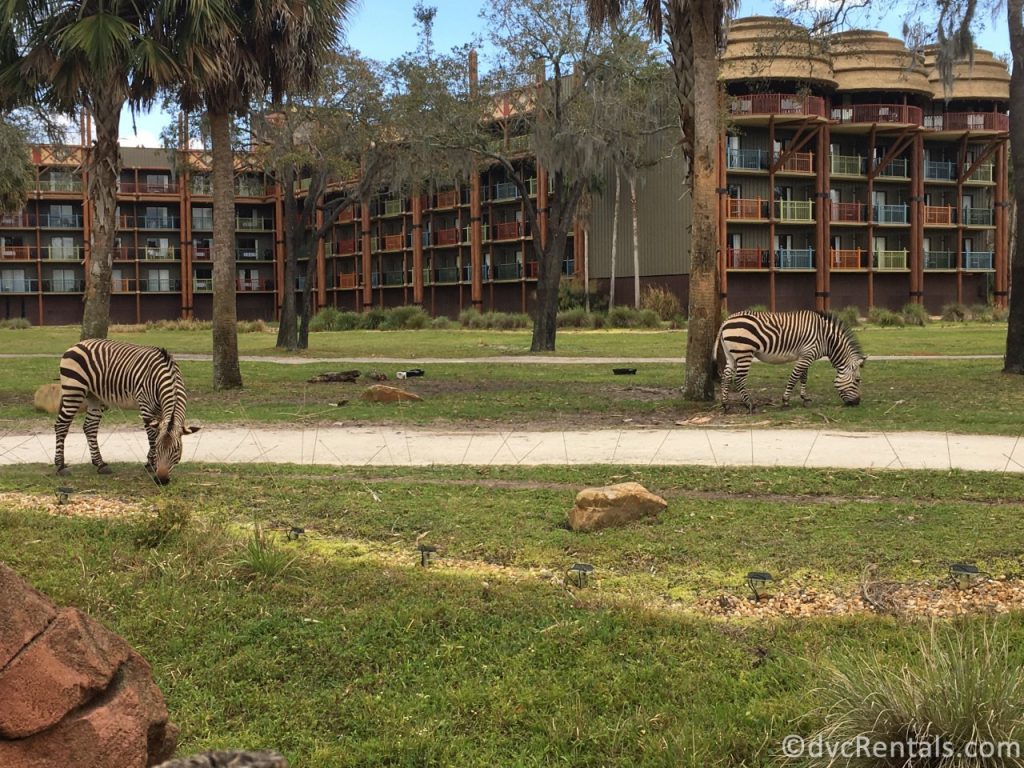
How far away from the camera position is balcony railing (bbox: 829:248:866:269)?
5591 cm

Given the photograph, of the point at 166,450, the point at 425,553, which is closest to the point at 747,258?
the point at 166,450

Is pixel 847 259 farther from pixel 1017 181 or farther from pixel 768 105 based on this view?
pixel 1017 181

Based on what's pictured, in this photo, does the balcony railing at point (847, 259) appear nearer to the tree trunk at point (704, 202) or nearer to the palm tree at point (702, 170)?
the palm tree at point (702, 170)

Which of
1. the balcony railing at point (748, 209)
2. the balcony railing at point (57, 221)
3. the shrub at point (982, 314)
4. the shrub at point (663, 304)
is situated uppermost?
the balcony railing at point (57, 221)

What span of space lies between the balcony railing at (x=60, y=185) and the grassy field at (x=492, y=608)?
72478 millimetres

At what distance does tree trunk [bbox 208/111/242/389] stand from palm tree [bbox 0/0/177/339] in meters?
1.58

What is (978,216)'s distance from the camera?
197 feet

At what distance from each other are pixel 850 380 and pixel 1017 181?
8.14 meters

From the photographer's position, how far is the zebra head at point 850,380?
15.8 metres

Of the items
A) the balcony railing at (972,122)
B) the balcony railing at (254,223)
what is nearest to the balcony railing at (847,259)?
the balcony railing at (972,122)

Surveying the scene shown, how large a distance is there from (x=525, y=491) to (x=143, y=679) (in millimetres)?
5831

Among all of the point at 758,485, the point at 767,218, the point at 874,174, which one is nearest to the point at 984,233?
the point at 874,174

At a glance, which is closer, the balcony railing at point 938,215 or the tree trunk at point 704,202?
the tree trunk at point 704,202

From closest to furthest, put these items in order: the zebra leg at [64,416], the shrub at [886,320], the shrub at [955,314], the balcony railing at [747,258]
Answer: the zebra leg at [64,416] → the shrub at [886,320] → the shrub at [955,314] → the balcony railing at [747,258]
